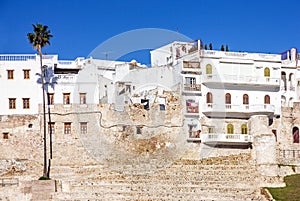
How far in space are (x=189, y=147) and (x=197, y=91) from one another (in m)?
4.75

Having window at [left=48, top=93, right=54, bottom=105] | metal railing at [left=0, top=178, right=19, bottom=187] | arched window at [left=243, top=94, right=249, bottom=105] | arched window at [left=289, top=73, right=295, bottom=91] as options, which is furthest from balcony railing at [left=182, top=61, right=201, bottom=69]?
metal railing at [left=0, top=178, right=19, bottom=187]

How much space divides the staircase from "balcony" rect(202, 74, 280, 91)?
21.4ft

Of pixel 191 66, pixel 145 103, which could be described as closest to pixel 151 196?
pixel 145 103

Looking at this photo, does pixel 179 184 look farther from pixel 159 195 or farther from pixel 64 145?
pixel 64 145

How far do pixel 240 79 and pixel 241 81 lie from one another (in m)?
0.19

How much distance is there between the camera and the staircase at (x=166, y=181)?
45.3 meters

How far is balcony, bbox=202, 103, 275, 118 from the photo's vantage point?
55.5m

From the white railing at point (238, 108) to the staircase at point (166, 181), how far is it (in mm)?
4379

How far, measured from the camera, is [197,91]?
5550 cm

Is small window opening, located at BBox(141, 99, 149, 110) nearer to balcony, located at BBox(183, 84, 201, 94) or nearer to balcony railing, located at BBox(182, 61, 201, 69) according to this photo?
balcony, located at BBox(183, 84, 201, 94)

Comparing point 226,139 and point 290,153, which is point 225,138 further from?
point 290,153

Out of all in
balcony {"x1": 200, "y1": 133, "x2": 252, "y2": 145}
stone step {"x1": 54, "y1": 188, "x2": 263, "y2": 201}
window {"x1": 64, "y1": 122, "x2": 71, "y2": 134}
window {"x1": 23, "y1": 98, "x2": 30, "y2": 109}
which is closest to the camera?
stone step {"x1": 54, "y1": 188, "x2": 263, "y2": 201}

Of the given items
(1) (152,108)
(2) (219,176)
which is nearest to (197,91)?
(1) (152,108)

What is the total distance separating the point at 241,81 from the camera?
56.2m
